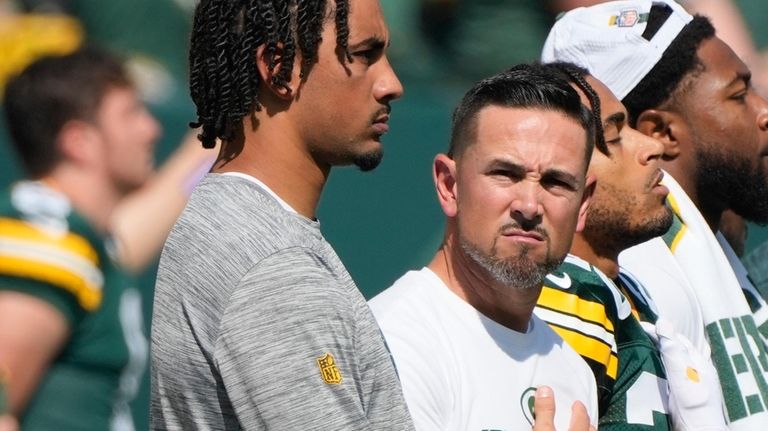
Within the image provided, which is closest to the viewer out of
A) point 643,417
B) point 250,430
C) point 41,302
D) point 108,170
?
point 250,430

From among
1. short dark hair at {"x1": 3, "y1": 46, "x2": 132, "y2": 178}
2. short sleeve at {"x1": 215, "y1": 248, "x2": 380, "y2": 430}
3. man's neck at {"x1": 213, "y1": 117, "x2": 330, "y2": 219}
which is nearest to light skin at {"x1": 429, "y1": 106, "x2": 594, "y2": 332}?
man's neck at {"x1": 213, "y1": 117, "x2": 330, "y2": 219}

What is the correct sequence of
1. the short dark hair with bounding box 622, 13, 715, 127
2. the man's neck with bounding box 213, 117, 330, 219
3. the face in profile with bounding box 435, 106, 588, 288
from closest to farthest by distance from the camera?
the man's neck with bounding box 213, 117, 330, 219, the face in profile with bounding box 435, 106, 588, 288, the short dark hair with bounding box 622, 13, 715, 127

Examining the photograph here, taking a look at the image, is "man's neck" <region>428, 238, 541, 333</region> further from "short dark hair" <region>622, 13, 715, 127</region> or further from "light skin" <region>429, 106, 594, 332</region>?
"short dark hair" <region>622, 13, 715, 127</region>

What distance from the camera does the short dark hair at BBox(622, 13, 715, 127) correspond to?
3570 millimetres

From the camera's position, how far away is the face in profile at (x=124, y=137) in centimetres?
371

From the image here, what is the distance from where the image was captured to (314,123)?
2047 mm

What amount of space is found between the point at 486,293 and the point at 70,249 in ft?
4.20

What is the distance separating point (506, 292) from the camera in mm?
2463

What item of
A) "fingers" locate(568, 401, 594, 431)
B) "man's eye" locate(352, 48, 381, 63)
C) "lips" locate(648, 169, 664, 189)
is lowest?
"fingers" locate(568, 401, 594, 431)

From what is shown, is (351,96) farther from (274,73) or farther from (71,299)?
(71,299)

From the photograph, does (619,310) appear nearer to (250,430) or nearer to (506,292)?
(506,292)

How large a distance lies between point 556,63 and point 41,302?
1304 mm

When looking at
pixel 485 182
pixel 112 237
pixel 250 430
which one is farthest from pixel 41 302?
pixel 250 430

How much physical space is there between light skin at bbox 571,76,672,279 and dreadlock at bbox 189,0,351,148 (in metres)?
1.07
